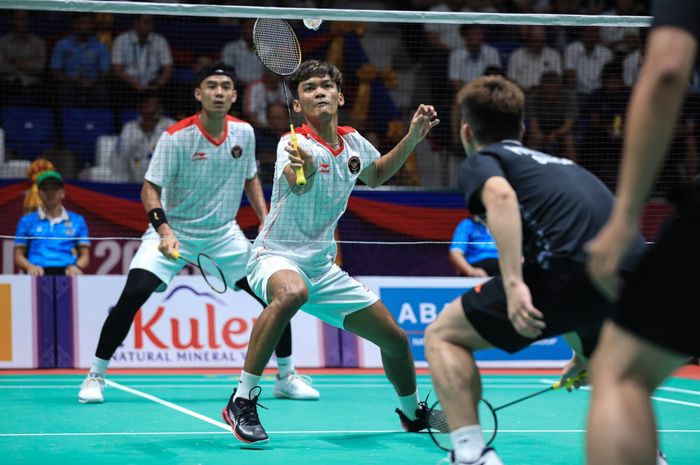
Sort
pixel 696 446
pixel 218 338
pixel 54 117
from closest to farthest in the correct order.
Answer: pixel 696 446, pixel 218 338, pixel 54 117

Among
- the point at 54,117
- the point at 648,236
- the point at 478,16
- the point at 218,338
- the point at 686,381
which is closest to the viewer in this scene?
the point at 478,16

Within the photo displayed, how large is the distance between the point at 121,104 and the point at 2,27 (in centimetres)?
168

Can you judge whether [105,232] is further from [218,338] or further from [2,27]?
[2,27]

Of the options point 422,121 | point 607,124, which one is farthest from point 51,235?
point 607,124

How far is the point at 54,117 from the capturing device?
11625mm

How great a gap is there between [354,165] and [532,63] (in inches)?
276

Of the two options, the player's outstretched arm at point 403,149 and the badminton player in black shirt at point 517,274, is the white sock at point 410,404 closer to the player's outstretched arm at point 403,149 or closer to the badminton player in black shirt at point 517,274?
the player's outstretched arm at point 403,149

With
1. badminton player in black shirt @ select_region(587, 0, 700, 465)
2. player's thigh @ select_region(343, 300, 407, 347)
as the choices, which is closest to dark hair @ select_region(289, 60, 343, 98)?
player's thigh @ select_region(343, 300, 407, 347)

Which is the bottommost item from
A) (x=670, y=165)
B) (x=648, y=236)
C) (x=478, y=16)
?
(x=648, y=236)

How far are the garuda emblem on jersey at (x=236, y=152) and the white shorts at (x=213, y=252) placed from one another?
1.70 ft

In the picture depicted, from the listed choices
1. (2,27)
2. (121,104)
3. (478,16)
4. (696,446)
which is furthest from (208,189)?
(2,27)

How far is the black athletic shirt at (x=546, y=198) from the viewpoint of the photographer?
377cm

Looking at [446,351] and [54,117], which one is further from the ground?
[54,117]

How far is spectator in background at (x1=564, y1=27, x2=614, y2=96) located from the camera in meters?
11.8
